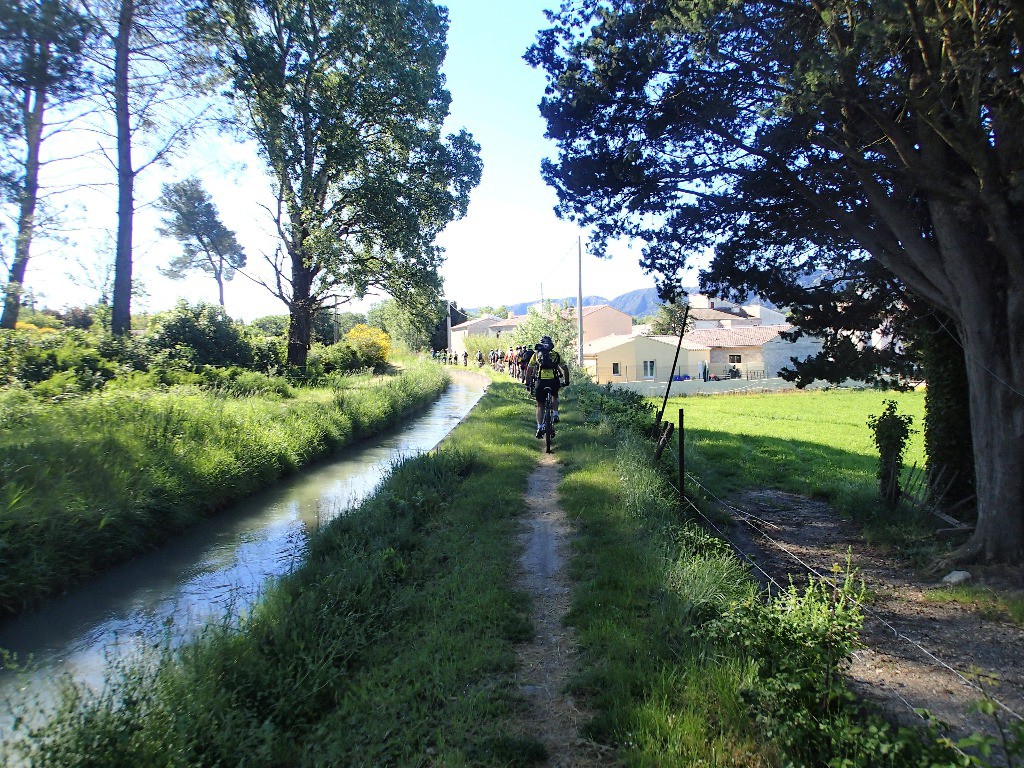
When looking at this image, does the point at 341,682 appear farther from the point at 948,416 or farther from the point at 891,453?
the point at 948,416

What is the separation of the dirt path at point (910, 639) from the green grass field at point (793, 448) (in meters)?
1.97

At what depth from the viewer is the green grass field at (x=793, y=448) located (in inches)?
479

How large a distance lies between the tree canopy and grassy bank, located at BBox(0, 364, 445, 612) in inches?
279

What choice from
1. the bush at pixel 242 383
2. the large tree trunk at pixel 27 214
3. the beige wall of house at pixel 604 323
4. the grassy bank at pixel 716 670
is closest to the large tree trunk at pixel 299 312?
the bush at pixel 242 383

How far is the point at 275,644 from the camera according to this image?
4555 millimetres

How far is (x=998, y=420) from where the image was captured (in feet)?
21.7

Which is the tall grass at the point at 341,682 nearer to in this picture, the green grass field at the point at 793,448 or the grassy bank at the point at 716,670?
the grassy bank at the point at 716,670

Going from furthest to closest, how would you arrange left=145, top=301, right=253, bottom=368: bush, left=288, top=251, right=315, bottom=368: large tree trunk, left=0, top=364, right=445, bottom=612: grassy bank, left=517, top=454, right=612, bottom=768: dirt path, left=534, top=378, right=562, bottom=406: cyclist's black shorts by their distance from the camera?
left=288, top=251, right=315, bottom=368: large tree trunk < left=145, top=301, right=253, bottom=368: bush < left=534, top=378, right=562, bottom=406: cyclist's black shorts < left=0, top=364, right=445, bottom=612: grassy bank < left=517, top=454, right=612, bottom=768: dirt path

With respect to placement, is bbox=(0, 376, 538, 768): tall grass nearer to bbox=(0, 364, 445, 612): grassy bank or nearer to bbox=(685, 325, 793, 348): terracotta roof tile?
bbox=(0, 364, 445, 612): grassy bank

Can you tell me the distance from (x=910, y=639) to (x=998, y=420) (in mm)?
2830

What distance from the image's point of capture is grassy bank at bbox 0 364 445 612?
688 centimetres

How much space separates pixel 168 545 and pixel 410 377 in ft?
70.0

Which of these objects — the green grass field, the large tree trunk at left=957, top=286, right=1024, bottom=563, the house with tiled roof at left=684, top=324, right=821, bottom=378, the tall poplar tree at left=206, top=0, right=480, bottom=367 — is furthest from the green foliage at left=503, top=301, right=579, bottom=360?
the large tree trunk at left=957, top=286, right=1024, bottom=563

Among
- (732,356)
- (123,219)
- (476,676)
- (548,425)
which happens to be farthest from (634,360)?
(476,676)
